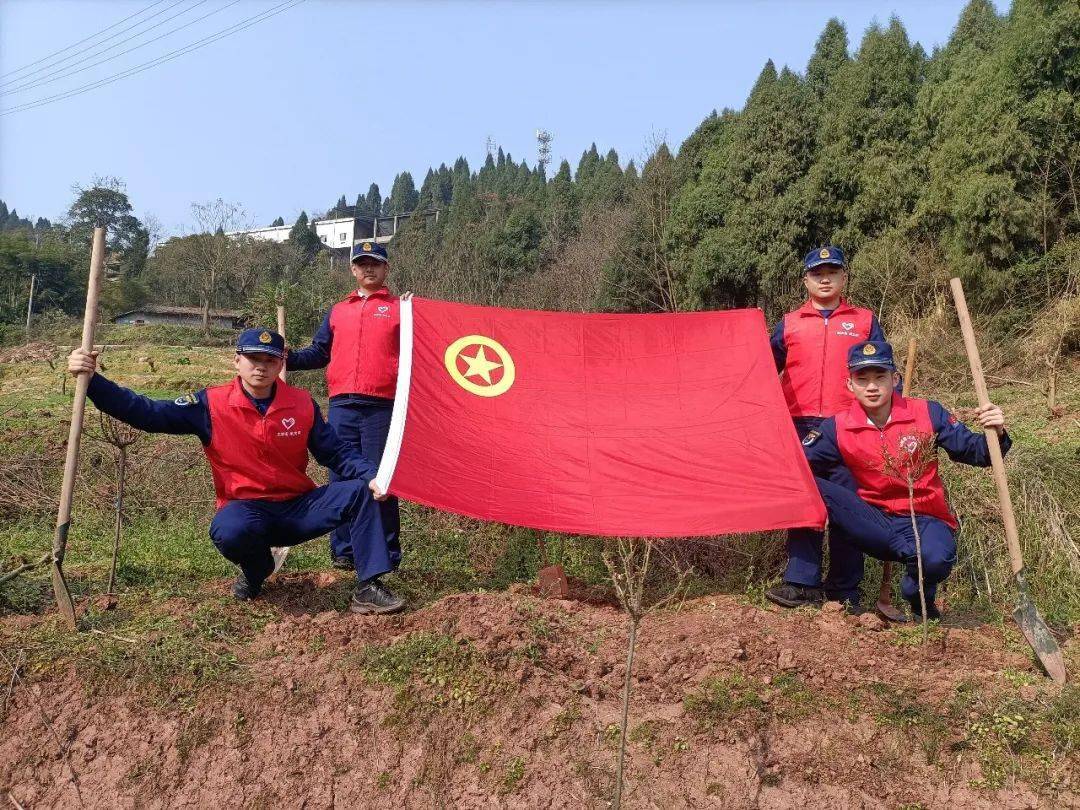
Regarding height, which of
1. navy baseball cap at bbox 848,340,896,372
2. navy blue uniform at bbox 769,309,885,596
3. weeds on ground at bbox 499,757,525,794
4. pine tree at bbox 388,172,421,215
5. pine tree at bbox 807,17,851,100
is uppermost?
pine tree at bbox 388,172,421,215

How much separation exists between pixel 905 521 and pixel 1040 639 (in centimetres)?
75

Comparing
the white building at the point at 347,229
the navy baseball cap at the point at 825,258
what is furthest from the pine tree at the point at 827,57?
the white building at the point at 347,229

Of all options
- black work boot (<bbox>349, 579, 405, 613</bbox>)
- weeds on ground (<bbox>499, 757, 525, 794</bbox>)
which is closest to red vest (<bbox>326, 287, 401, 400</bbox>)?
black work boot (<bbox>349, 579, 405, 613</bbox>)

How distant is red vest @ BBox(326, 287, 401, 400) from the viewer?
4.79m

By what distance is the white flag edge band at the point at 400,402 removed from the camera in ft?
13.1

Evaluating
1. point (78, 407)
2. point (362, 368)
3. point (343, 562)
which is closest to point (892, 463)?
point (362, 368)

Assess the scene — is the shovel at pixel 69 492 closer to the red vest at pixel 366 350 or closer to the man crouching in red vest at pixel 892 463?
the red vest at pixel 366 350

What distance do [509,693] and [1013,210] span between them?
8.47m

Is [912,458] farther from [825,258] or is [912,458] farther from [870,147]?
[870,147]

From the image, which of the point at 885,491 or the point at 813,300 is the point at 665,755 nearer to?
the point at 885,491

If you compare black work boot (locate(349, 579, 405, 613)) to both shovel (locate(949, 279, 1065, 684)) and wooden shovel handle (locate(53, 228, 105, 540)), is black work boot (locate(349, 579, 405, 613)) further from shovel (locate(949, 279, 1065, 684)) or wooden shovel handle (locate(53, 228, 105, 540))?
shovel (locate(949, 279, 1065, 684))

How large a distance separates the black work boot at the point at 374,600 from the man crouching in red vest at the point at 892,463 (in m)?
2.20

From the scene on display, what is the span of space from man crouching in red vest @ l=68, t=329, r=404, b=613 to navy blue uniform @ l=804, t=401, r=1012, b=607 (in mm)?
2238

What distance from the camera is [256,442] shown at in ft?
13.2
